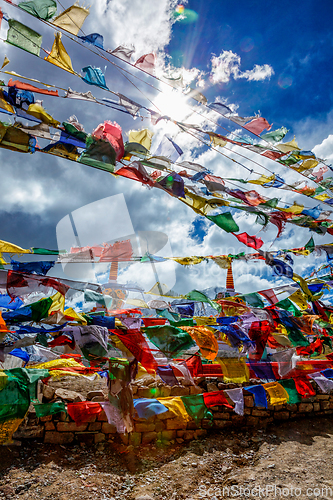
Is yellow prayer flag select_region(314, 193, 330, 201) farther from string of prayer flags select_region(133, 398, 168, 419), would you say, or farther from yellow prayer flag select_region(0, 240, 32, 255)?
yellow prayer flag select_region(0, 240, 32, 255)

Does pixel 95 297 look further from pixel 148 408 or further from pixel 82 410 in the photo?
pixel 82 410

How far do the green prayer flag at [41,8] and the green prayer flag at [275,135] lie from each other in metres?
3.65

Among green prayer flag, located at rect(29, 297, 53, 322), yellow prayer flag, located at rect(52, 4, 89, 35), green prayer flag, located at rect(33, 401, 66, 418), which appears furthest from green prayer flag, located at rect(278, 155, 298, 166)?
green prayer flag, located at rect(33, 401, 66, 418)

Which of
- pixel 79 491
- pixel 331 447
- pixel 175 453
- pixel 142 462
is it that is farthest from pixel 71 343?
pixel 331 447

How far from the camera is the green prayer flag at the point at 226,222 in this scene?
429 cm

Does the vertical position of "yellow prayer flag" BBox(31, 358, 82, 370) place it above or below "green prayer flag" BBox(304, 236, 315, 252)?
below

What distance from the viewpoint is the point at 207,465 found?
15.6 feet

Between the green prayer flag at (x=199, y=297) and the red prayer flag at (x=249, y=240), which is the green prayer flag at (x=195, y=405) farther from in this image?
the red prayer flag at (x=249, y=240)

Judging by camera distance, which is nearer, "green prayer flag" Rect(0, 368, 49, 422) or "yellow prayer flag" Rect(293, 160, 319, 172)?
"green prayer flag" Rect(0, 368, 49, 422)

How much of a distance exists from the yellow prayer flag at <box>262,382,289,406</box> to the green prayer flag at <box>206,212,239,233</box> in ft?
10.6

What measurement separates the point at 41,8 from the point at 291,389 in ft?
23.4

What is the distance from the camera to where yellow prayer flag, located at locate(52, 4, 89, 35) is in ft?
10.2

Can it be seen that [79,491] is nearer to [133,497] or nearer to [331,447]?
[133,497]

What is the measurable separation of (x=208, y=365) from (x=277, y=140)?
4657 millimetres
